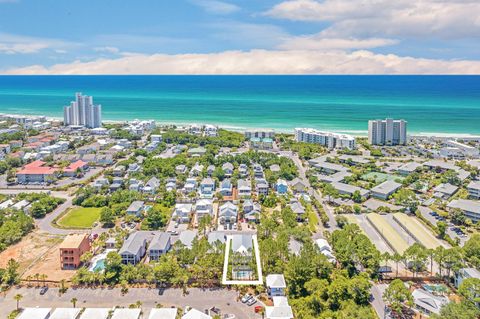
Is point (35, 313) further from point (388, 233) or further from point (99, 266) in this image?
point (388, 233)

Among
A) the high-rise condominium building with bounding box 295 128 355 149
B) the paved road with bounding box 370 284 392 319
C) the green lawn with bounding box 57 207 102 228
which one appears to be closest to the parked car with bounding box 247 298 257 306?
the paved road with bounding box 370 284 392 319

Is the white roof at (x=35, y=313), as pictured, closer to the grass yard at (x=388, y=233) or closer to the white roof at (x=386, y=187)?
the grass yard at (x=388, y=233)

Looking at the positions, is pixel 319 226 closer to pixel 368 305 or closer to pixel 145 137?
pixel 368 305

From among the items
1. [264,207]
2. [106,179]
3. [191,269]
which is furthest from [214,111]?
[191,269]

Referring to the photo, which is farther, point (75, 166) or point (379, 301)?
point (75, 166)

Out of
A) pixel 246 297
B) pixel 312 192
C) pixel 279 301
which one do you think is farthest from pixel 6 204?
pixel 312 192
